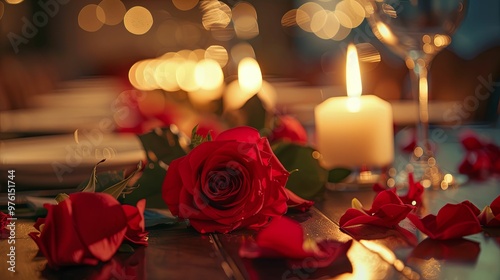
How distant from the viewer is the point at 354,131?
3.34 feet

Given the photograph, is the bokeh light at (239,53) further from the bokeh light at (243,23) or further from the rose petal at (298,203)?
the rose petal at (298,203)

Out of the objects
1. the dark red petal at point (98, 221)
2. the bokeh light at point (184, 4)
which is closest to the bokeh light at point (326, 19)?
the bokeh light at point (184, 4)

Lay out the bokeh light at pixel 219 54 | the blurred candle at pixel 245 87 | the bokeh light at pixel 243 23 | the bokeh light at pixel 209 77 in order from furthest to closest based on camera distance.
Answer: the bokeh light at pixel 219 54 → the bokeh light at pixel 243 23 → the bokeh light at pixel 209 77 → the blurred candle at pixel 245 87

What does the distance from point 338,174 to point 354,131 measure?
108 mm

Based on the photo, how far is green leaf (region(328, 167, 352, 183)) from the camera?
0.93m

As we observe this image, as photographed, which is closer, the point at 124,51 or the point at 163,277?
the point at 163,277

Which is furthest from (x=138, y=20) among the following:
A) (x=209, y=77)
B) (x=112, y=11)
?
(x=209, y=77)

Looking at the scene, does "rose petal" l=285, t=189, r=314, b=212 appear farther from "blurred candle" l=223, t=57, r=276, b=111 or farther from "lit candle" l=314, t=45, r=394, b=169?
"blurred candle" l=223, t=57, r=276, b=111

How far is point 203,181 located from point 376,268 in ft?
0.59

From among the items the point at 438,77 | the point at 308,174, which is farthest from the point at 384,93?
the point at 308,174

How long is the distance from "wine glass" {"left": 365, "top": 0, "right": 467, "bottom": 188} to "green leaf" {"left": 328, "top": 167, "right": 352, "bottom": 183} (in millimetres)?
83

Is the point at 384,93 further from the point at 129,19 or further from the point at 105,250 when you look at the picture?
the point at 129,19

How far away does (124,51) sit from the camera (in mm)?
7855

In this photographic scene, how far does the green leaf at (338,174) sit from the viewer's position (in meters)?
0.93
